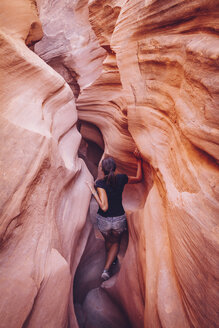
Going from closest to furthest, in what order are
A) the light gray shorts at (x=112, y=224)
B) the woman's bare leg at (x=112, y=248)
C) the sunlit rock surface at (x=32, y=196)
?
the sunlit rock surface at (x=32, y=196)
the light gray shorts at (x=112, y=224)
the woman's bare leg at (x=112, y=248)

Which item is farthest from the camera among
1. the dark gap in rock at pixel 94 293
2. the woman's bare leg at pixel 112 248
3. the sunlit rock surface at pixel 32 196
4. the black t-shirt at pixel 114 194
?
the woman's bare leg at pixel 112 248

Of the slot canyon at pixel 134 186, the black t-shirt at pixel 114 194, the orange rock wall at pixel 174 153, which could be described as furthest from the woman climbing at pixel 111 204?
the orange rock wall at pixel 174 153

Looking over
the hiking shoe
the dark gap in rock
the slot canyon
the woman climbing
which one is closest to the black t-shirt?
the woman climbing

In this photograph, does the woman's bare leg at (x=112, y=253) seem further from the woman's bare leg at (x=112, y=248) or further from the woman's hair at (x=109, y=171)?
the woman's hair at (x=109, y=171)

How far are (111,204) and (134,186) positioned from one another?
1.07 m

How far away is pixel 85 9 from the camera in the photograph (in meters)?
6.20

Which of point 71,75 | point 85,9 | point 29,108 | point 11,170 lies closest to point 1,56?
point 29,108

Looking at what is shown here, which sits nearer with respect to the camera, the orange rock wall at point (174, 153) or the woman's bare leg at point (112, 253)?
the orange rock wall at point (174, 153)

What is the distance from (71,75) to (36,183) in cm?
502

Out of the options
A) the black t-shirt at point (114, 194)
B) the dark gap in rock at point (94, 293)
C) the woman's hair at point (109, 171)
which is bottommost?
the dark gap in rock at point (94, 293)

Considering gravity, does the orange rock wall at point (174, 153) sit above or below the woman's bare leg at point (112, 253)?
above

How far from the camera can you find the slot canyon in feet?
5.99

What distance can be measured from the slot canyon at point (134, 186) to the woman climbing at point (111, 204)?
205mm

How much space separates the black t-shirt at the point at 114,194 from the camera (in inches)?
134
